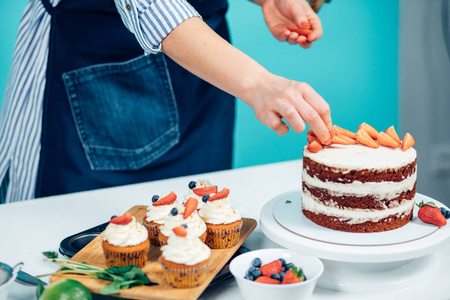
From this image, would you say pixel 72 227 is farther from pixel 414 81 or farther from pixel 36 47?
pixel 414 81

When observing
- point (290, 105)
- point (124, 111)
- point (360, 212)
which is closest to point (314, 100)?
point (290, 105)

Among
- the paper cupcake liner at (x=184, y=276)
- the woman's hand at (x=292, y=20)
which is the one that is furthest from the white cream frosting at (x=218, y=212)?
the woman's hand at (x=292, y=20)

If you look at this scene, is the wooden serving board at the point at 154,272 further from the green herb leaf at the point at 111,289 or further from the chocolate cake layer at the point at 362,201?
the chocolate cake layer at the point at 362,201

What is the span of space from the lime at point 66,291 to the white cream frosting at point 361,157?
624mm

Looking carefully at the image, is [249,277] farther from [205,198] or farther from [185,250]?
[205,198]

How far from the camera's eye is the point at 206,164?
238 cm

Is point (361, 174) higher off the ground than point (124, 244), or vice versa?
point (361, 174)

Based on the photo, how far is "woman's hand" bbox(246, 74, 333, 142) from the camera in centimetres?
122

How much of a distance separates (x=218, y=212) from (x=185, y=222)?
14cm

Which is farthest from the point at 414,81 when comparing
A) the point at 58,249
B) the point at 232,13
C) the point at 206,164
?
the point at 58,249

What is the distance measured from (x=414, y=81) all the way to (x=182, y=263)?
2807mm

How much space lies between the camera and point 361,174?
4.09ft

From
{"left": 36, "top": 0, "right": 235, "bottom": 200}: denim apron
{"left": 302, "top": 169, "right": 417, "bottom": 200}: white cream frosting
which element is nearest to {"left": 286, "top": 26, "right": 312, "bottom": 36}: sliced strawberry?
{"left": 36, "top": 0, "right": 235, "bottom": 200}: denim apron

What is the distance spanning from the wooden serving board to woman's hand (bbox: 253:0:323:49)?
2.25ft
